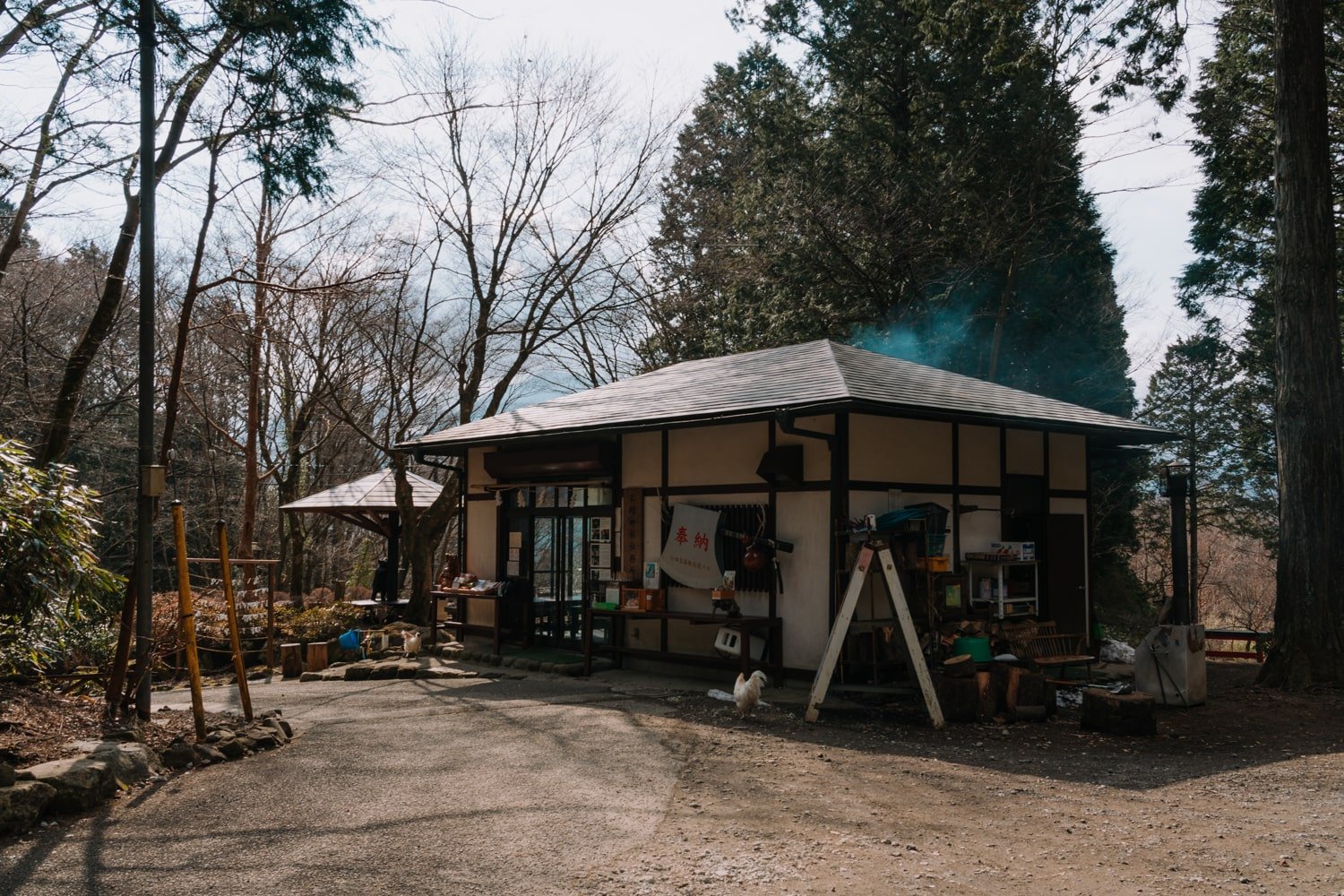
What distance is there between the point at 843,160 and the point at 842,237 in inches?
67.2

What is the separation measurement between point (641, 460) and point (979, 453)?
4.10 meters

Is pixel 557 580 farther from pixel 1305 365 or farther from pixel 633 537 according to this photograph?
pixel 1305 365

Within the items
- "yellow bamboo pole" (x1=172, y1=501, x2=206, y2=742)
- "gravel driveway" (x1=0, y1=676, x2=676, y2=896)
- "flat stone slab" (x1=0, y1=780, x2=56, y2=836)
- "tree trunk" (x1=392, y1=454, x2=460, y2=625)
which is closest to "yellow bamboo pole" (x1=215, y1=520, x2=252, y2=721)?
"yellow bamboo pole" (x1=172, y1=501, x2=206, y2=742)

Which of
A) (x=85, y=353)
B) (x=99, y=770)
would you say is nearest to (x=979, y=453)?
(x=99, y=770)

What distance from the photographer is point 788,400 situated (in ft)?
30.1

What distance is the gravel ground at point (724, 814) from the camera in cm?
424

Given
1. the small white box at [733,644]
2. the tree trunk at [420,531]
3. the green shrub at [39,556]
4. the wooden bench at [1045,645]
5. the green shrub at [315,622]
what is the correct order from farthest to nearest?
the tree trunk at [420,531] → the green shrub at [315,622] → the wooden bench at [1045,645] → the small white box at [733,644] → the green shrub at [39,556]

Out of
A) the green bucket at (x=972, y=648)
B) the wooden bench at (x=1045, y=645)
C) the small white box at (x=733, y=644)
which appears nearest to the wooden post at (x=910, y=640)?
the green bucket at (x=972, y=648)

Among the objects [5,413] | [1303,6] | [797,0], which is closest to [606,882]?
[1303,6]

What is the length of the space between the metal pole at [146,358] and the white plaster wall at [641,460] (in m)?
5.81

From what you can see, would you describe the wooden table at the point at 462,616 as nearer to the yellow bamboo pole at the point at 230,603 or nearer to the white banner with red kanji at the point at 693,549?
the white banner with red kanji at the point at 693,549

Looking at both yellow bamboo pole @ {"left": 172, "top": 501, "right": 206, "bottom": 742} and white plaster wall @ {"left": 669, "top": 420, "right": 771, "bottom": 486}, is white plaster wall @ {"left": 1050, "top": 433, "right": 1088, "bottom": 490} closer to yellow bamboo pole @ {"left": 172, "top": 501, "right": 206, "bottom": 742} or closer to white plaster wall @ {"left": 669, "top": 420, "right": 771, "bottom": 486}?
white plaster wall @ {"left": 669, "top": 420, "right": 771, "bottom": 486}

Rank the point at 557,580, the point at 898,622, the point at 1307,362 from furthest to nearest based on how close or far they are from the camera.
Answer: the point at 557,580 → the point at 1307,362 → the point at 898,622

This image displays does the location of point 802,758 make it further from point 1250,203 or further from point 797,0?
point 797,0
